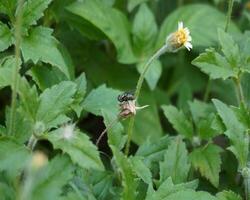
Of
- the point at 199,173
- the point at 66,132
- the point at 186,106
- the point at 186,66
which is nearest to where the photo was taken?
the point at 66,132

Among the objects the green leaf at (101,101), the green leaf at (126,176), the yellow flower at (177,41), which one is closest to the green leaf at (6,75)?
the green leaf at (101,101)

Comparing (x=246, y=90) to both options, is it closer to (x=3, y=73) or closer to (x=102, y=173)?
(x=102, y=173)

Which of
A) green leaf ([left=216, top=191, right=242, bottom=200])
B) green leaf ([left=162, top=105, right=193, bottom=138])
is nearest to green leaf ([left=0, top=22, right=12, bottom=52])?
green leaf ([left=162, top=105, right=193, bottom=138])

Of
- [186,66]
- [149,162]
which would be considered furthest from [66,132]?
[186,66]

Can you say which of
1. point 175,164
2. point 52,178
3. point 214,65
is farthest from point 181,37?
point 52,178

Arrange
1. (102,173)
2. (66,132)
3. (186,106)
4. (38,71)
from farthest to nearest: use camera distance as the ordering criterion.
→ 1. (186,106)
2. (38,71)
3. (102,173)
4. (66,132)

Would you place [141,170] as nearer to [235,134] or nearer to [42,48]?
[235,134]

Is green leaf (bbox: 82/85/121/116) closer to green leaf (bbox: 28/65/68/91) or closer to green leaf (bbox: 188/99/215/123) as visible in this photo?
green leaf (bbox: 28/65/68/91)
